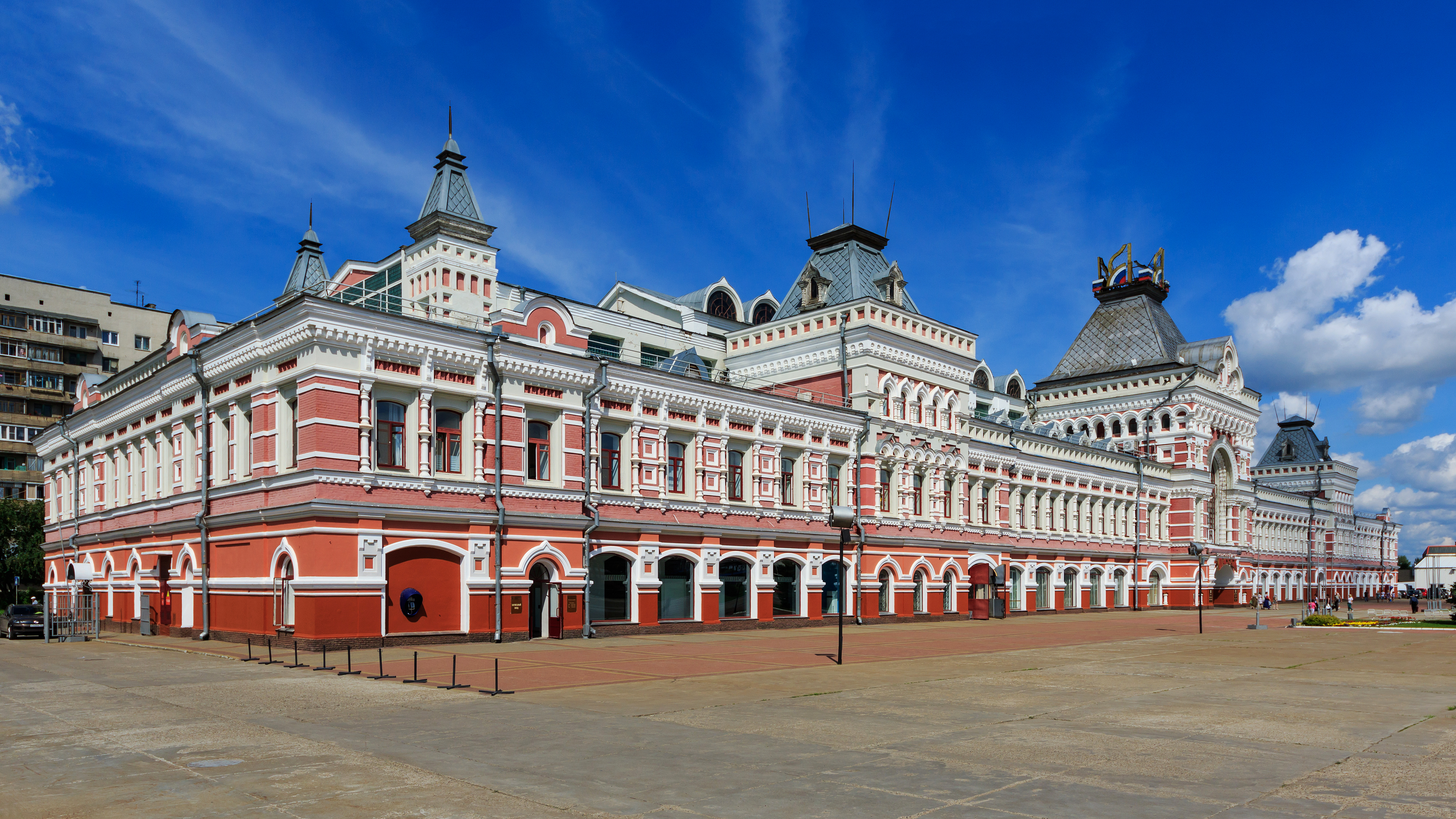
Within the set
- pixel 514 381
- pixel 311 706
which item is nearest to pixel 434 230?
pixel 514 381

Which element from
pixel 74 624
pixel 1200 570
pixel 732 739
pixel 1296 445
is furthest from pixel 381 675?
pixel 1296 445

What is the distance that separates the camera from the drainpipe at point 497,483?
3131 centimetres

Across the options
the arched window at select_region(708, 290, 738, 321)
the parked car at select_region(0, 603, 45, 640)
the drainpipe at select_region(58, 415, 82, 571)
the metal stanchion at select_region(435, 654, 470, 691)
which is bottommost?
the parked car at select_region(0, 603, 45, 640)

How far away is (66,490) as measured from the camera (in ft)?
164

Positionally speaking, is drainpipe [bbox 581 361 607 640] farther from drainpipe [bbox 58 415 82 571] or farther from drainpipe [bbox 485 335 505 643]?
drainpipe [bbox 58 415 82 571]

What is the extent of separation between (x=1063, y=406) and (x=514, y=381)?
57.5 metres

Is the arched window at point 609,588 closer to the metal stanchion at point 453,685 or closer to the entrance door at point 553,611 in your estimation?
the entrance door at point 553,611

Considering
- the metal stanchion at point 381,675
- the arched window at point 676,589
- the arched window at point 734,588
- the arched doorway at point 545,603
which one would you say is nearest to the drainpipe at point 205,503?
the arched doorway at point 545,603

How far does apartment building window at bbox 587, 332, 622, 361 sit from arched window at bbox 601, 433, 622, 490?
631 cm

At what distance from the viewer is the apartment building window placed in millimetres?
44594

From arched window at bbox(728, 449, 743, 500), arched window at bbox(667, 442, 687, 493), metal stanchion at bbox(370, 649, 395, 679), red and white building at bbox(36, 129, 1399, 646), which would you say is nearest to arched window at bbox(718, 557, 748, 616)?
red and white building at bbox(36, 129, 1399, 646)

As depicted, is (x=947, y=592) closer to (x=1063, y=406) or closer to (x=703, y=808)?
(x=1063, y=406)

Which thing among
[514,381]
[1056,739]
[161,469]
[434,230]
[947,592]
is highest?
[434,230]

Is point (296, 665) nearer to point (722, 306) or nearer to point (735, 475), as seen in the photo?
point (735, 475)
